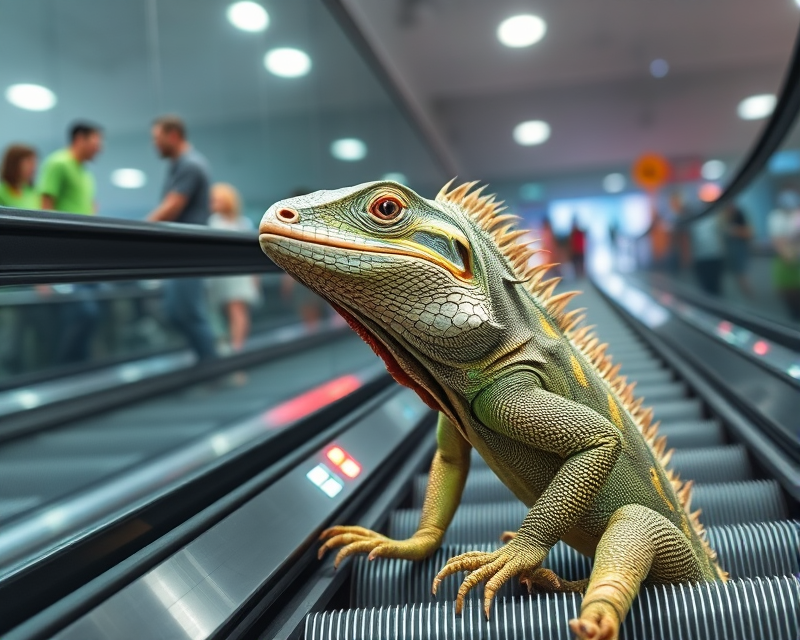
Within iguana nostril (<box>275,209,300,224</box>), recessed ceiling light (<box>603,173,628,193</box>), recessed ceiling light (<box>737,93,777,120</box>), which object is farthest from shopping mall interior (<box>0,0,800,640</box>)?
recessed ceiling light (<box>603,173,628,193</box>)

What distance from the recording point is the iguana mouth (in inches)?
54.7

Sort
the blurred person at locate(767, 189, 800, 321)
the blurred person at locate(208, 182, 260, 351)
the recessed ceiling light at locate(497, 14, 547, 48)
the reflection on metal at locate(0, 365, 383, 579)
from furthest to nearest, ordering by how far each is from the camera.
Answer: the recessed ceiling light at locate(497, 14, 547, 48)
the blurred person at locate(208, 182, 260, 351)
the blurred person at locate(767, 189, 800, 321)
the reflection on metal at locate(0, 365, 383, 579)

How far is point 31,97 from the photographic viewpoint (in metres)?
6.14

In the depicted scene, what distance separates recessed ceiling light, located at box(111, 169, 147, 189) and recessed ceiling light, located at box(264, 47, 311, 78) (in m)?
2.29

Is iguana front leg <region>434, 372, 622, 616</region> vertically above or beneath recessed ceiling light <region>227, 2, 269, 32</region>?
beneath

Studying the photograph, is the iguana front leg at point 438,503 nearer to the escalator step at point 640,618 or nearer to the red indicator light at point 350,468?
the escalator step at point 640,618

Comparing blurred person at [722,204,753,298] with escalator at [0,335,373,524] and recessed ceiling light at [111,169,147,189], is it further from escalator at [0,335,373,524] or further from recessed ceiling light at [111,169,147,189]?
recessed ceiling light at [111,169,147,189]

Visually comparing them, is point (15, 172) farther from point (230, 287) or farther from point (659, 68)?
point (659, 68)

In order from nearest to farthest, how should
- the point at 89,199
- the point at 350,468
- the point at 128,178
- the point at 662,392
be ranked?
A: the point at 350,468 → the point at 662,392 → the point at 89,199 → the point at 128,178

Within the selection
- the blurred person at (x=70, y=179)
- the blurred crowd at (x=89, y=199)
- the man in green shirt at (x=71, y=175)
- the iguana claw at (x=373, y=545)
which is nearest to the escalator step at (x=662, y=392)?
the iguana claw at (x=373, y=545)

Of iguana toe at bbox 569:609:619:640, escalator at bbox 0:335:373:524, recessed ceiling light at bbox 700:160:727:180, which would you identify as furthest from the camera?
recessed ceiling light at bbox 700:160:727:180

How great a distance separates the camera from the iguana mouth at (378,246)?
1389mm

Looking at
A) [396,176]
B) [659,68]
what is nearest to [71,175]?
[396,176]

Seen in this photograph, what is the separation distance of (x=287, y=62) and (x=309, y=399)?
5.55 meters
